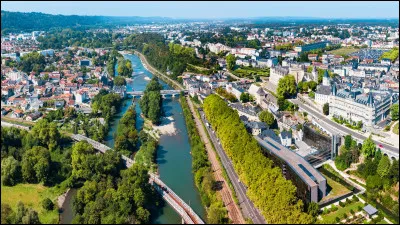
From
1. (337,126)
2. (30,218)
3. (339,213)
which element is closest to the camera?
(30,218)

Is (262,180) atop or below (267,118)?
below

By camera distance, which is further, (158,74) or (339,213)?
(158,74)

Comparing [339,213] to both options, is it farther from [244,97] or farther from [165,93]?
[165,93]

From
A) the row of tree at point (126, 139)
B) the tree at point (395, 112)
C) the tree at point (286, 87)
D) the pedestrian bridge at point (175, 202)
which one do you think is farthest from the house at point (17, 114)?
the tree at point (395, 112)

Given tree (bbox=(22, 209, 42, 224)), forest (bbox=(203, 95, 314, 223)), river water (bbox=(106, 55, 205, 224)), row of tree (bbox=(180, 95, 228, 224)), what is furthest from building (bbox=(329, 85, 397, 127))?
tree (bbox=(22, 209, 42, 224))

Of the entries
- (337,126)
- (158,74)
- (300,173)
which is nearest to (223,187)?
(300,173)

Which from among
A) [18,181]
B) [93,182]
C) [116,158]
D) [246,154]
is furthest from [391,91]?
[18,181]

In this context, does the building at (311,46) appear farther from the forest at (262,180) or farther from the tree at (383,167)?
the tree at (383,167)

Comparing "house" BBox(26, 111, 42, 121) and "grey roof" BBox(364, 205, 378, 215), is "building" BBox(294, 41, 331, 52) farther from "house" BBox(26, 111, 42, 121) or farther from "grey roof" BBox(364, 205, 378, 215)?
"grey roof" BBox(364, 205, 378, 215)
